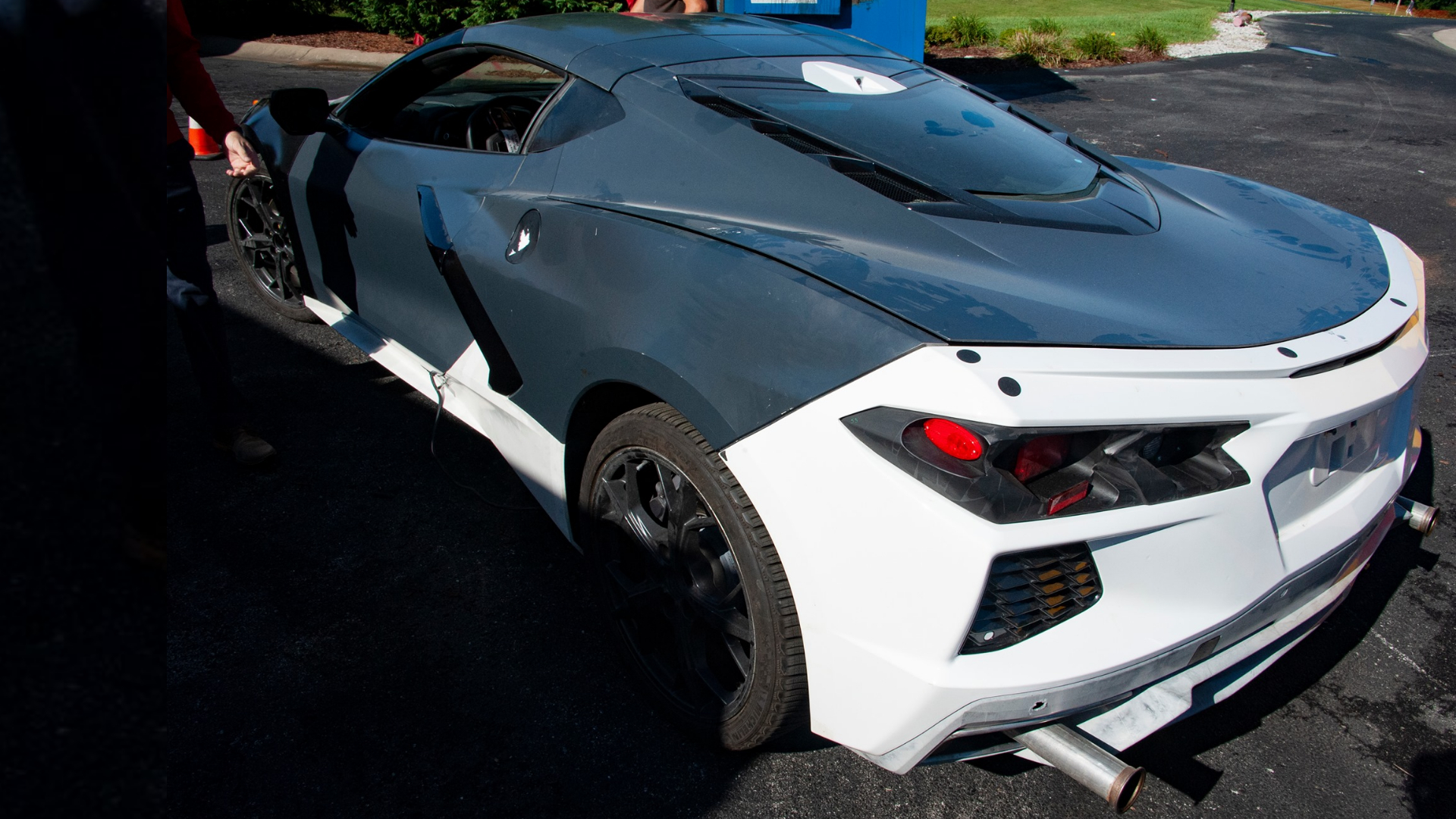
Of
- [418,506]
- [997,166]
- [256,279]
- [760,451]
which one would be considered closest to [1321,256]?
[997,166]

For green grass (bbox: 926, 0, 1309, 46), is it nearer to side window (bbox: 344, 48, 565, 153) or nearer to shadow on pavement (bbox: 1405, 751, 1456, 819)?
side window (bbox: 344, 48, 565, 153)

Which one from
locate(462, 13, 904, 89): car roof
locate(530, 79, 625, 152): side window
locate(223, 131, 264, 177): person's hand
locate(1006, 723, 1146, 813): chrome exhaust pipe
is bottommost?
locate(1006, 723, 1146, 813): chrome exhaust pipe

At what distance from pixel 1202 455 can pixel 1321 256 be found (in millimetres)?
917

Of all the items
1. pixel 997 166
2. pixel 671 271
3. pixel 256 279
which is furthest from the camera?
pixel 256 279

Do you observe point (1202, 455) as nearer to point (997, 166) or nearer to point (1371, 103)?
point (997, 166)

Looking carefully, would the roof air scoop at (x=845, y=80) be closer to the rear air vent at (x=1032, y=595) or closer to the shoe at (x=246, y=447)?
the rear air vent at (x=1032, y=595)

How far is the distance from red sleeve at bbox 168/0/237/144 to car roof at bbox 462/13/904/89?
0.94m

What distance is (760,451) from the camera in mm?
1700

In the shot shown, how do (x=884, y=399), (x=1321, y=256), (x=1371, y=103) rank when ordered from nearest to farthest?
(x=884, y=399), (x=1321, y=256), (x=1371, y=103)

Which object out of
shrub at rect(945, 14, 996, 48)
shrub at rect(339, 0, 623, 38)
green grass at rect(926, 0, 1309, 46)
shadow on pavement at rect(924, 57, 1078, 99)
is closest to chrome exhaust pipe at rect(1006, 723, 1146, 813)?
shadow on pavement at rect(924, 57, 1078, 99)

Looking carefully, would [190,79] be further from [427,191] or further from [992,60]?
[992,60]

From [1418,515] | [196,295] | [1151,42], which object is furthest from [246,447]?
[1151,42]

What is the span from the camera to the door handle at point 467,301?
2508 millimetres

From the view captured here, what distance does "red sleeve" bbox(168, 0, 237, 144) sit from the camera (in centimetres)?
308
